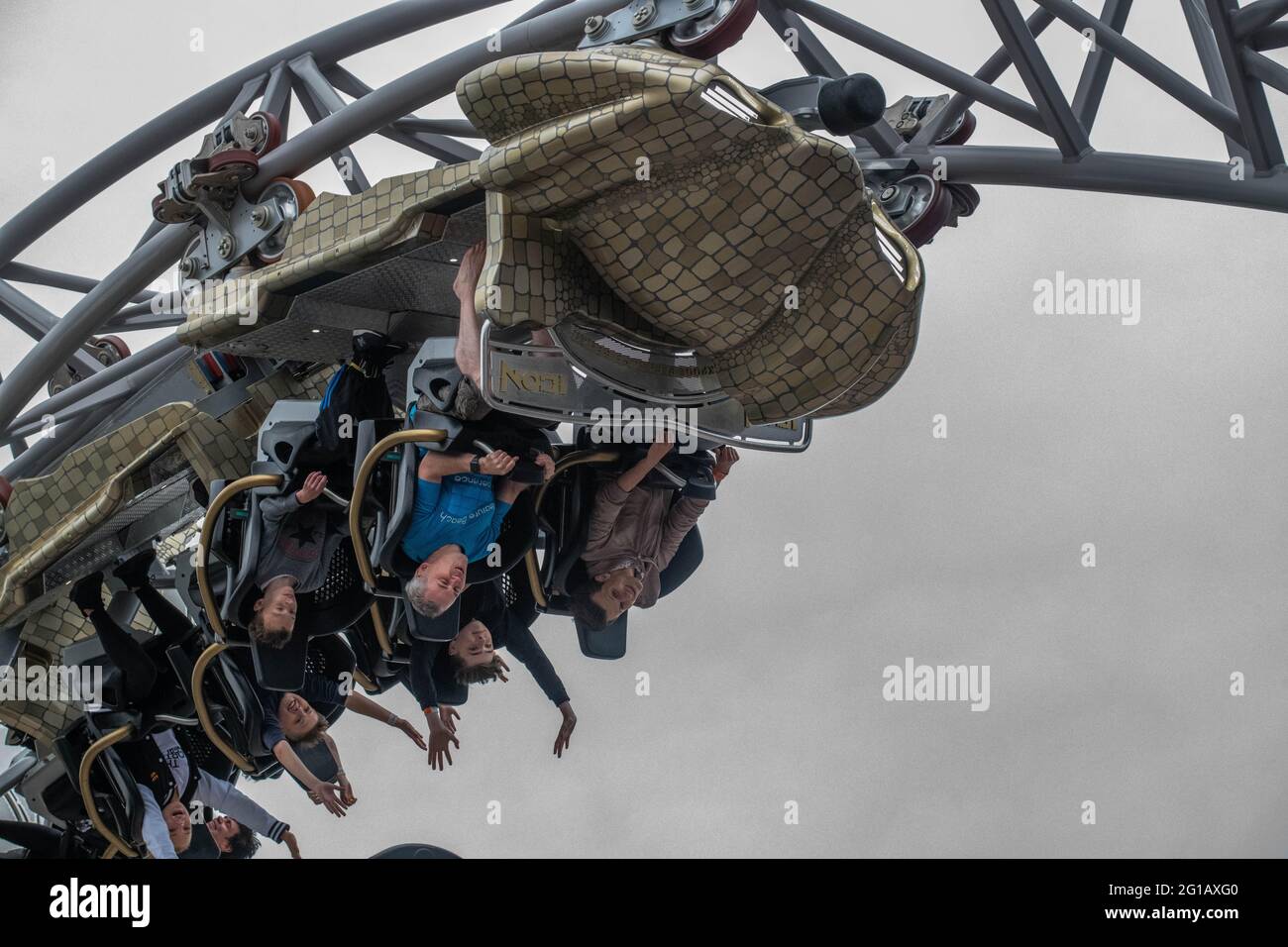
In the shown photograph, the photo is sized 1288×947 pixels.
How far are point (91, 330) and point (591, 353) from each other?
14.6 feet

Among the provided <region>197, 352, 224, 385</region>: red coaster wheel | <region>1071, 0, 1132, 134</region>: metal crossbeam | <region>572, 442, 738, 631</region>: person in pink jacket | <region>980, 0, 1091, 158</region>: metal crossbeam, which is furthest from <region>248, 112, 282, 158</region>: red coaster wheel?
<region>1071, 0, 1132, 134</region>: metal crossbeam

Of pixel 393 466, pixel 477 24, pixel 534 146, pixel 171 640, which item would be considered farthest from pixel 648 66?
pixel 477 24

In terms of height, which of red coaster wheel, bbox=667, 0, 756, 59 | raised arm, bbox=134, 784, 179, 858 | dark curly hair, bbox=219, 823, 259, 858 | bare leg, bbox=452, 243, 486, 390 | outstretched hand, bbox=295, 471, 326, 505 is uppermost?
red coaster wheel, bbox=667, 0, 756, 59

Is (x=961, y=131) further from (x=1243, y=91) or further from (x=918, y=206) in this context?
(x=1243, y=91)

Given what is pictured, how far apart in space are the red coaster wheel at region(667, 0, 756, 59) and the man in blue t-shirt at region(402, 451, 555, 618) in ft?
6.79

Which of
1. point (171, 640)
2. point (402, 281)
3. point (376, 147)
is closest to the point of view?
point (402, 281)

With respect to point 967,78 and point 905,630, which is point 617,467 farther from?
point 905,630

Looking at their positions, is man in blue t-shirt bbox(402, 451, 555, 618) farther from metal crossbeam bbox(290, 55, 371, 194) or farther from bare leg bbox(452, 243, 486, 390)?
metal crossbeam bbox(290, 55, 371, 194)

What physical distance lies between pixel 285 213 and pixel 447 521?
1.71m

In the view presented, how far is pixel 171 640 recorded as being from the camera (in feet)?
34.2

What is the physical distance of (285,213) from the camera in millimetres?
8773

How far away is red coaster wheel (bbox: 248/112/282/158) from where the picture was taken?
9164 mm

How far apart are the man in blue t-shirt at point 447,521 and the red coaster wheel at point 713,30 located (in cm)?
207

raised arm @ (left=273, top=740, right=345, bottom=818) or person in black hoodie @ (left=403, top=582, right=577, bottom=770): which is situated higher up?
person in black hoodie @ (left=403, top=582, right=577, bottom=770)
